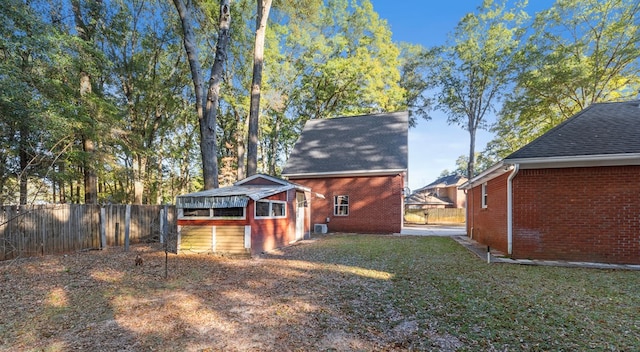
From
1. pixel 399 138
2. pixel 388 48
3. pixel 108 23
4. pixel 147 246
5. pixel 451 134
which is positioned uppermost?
pixel 388 48

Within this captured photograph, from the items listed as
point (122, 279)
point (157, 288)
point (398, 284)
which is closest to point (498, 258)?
point (398, 284)

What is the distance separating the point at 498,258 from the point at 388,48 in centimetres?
2031

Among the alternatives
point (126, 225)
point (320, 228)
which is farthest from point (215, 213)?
point (320, 228)

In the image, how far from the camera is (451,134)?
28.1m

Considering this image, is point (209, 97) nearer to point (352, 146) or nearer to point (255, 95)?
point (255, 95)

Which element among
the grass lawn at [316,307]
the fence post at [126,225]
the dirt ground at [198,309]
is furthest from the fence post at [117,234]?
the dirt ground at [198,309]

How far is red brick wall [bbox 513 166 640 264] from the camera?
23.5 ft

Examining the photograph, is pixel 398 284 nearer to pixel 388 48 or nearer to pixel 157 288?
pixel 157 288

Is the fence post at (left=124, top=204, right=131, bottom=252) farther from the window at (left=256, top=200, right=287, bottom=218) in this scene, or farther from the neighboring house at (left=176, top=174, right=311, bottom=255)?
the window at (left=256, top=200, right=287, bottom=218)

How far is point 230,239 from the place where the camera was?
8898 mm

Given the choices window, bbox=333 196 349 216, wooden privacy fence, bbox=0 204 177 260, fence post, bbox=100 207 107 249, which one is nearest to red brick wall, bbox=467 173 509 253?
window, bbox=333 196 349 216

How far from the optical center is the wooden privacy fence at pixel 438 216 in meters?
26.8

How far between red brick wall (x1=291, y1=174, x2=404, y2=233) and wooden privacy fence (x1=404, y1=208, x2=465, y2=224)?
12914mm

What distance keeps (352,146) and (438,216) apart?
14.9 meters
